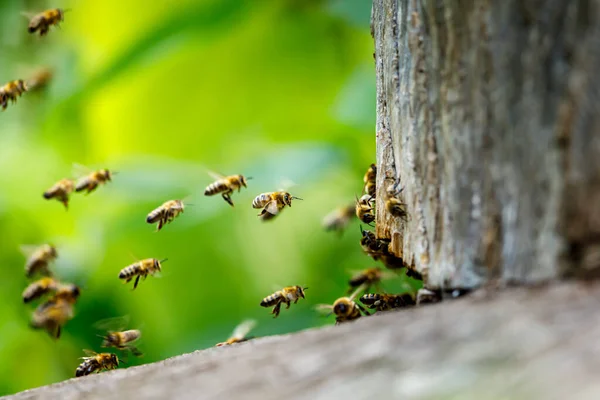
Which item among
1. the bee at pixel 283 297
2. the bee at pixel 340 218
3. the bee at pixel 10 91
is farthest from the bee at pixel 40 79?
the bee at pixel 283 297

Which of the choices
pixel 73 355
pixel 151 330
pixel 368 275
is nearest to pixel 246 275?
pixel 151 330

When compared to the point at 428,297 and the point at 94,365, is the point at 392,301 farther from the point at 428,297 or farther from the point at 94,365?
the point at 94,365

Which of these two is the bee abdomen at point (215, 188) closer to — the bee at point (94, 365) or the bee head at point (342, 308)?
the bee at point (94, 365)

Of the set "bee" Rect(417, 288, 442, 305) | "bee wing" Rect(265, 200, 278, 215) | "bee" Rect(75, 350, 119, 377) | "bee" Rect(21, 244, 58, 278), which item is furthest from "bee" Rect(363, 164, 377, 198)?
"bee" Rect(21, 244, 58, 278)

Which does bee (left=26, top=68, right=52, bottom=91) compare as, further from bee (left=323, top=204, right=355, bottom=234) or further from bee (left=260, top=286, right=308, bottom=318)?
bee (left=260, top=286, right=308, bottom=318)

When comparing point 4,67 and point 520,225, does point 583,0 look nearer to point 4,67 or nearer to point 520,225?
point 520,225
